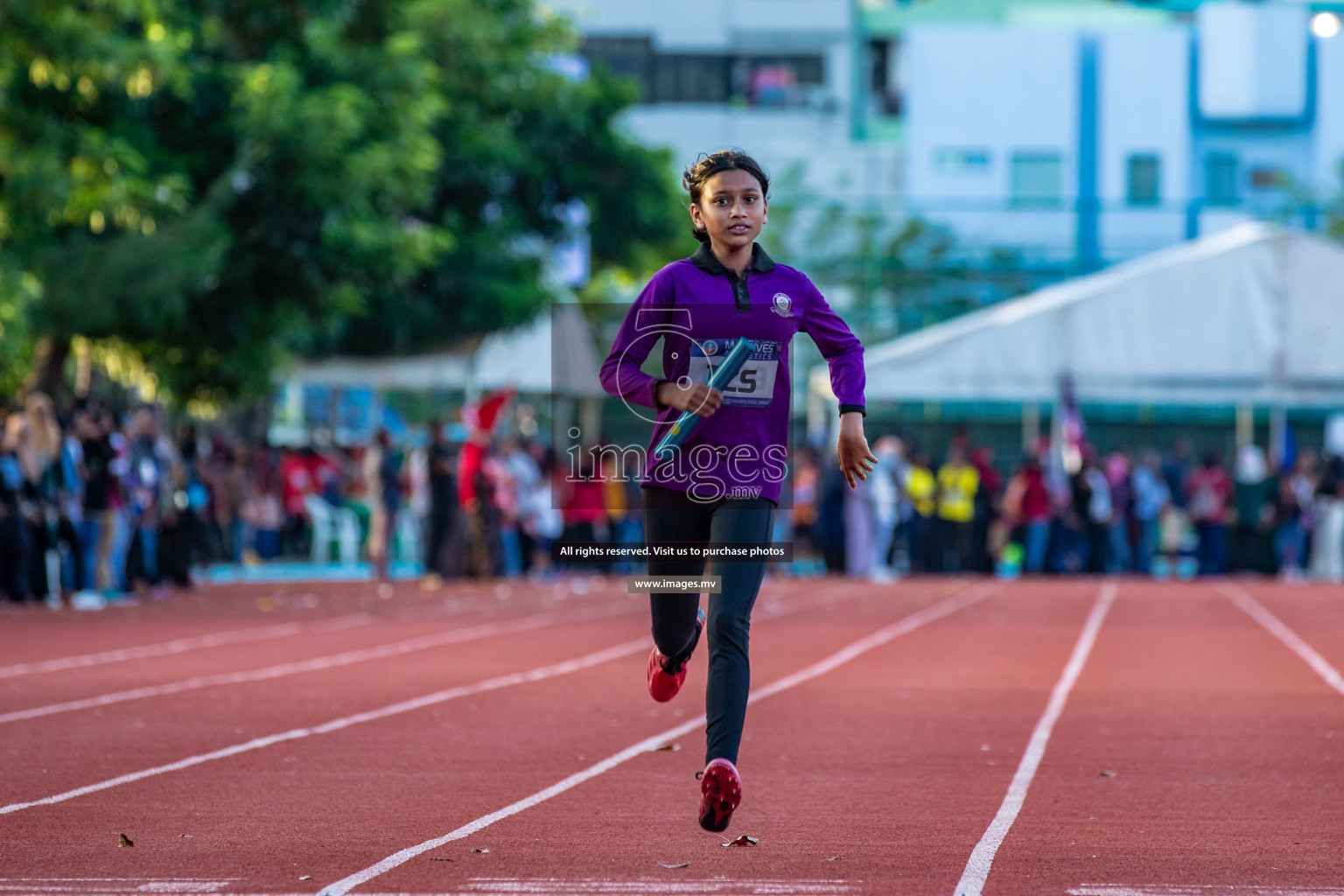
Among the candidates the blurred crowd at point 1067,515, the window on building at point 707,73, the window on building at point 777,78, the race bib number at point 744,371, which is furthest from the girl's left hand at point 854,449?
the window on building at point 707,73

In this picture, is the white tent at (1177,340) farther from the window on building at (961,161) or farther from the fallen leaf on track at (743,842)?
the window on building at (961,161)

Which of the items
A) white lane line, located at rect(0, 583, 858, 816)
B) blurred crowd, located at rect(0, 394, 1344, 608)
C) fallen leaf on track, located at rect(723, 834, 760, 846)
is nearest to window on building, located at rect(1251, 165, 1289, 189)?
blurred crowd, located at rect(0, 394, 1344, 608)

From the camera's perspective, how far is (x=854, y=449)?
5609 mm

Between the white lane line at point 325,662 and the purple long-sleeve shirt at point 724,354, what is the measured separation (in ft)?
15.6

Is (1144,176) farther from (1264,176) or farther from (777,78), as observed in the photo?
(777,78)

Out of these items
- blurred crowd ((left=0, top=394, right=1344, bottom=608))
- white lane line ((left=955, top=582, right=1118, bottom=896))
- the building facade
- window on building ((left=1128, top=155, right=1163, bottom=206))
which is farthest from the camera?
the building facade

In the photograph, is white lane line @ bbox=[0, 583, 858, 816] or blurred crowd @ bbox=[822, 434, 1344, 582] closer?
white lane line @ bbox=[0, 583, 858, 816]

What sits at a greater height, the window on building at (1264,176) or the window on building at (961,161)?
the window on building at (961,161)

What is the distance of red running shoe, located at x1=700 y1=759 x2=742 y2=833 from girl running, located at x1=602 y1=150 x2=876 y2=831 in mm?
101

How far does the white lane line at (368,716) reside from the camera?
7105 mm

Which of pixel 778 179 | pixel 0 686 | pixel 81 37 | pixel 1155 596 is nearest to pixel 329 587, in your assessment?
pixel 81 37

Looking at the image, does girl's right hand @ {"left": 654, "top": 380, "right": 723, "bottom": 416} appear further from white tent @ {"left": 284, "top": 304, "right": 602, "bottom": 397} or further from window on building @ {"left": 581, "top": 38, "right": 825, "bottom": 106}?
window on building @ {"left": 581, "top": 38, "right": 825, "bottom": 106}

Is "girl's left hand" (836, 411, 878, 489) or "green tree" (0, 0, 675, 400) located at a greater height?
"green tree" (0, 0, 675, 400)

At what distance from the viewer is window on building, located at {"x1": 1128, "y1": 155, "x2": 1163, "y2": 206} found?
52125 mm
